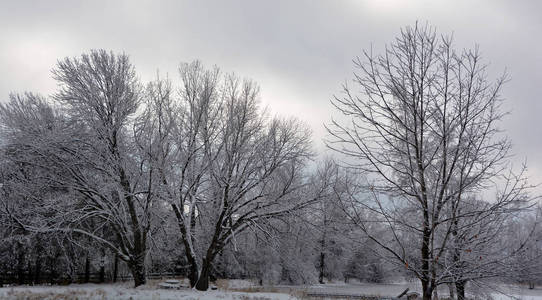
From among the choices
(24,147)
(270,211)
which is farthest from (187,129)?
(24,147)

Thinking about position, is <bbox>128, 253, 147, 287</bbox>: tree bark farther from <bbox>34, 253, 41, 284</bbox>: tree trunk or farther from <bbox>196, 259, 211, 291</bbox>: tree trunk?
<bbox>34, 253, 41, 284</bbox>: tree trunk

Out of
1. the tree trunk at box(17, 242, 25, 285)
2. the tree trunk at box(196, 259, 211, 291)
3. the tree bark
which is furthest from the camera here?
the tree trunk at box(17, 242, 25, 285)

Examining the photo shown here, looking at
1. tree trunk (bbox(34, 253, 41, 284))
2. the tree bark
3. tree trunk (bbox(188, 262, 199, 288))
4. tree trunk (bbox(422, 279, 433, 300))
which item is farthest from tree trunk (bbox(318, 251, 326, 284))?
tree trunk (bbox(422, 279, 433, 300))

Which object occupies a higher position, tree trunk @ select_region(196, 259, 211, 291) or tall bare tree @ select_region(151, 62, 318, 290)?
tall bare tree @ select_region(151, 62, 318, 290)

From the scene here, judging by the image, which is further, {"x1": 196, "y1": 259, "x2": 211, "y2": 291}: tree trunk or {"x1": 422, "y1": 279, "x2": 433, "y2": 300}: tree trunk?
{"x1": 196, "y1": 259, "x2": 211, "y2": 291}: tree trunk

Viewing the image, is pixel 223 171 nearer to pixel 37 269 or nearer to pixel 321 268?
pixel 37 269

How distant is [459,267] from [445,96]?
1851 millimetres

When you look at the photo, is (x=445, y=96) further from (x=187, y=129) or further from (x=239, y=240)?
(x=239, y=240)

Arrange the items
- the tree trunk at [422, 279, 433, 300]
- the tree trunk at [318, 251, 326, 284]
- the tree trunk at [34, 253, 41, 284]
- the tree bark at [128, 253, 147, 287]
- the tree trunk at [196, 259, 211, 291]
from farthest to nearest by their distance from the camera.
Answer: the tree trunk at [318, 251, 326, 284] → the tree trunk at [34, 253, 41, 284] → the tree bark at [128, 253, 147, 287] → the tree trunk at [196, 259, 211, 291] → the tree trunk at [422, 279, 433, 300]

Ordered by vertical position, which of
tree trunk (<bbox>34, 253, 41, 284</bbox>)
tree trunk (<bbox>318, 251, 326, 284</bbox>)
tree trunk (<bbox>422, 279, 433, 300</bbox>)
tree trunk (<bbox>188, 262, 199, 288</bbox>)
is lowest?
tree trunk (<bbox>318, 251, 326, 284</bbox>)

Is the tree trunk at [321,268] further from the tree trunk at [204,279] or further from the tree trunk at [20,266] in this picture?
the tree trunk at [204,279]

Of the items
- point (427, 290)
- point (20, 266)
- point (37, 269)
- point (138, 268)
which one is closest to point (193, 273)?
point (138, 268)

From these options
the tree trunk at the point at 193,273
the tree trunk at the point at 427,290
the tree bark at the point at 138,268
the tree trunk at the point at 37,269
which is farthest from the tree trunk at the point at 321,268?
the tree trunk at the point at 427,290

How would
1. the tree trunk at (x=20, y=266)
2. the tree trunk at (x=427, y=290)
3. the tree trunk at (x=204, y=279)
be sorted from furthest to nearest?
1. the tree trunk at (x=20, y=266)
2. the tree trunk at (x=204, y=279)
3. the tree trunk at (x=427, y=290)
